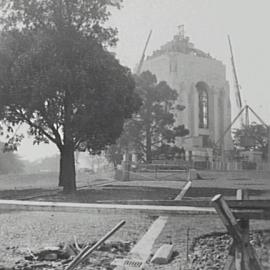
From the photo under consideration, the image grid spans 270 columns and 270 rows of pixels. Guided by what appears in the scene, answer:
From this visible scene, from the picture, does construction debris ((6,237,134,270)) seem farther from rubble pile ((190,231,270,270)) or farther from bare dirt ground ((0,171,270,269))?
rubble pile ((190,231,270,270))

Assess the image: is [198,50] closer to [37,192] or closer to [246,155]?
[246,155]

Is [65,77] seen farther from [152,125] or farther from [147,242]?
[147,242]

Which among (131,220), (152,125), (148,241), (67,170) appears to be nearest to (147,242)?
(148,241)

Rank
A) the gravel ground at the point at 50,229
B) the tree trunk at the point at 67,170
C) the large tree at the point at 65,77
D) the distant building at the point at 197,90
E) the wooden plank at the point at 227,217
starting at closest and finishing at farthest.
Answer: the wooden plank at the point at 227,217 < the gravel ground at the point at 50,229 < the distant building at the point at 197,90 < the tree trunk at the point at 67,170 < the large tree at the point at 65,77

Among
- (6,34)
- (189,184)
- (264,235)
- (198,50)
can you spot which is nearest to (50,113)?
(6,34)

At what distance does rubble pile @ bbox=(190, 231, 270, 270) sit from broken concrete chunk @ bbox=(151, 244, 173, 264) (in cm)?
13

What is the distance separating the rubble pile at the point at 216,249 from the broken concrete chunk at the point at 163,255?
13 centimetres

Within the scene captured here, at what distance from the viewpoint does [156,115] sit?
443 cm

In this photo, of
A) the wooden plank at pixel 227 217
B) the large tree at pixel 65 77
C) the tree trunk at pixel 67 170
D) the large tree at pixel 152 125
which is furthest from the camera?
the large tree at pixel 65 77

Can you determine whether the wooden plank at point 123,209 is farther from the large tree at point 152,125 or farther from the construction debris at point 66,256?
the large tree at point 152,125

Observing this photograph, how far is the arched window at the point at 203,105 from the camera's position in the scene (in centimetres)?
342

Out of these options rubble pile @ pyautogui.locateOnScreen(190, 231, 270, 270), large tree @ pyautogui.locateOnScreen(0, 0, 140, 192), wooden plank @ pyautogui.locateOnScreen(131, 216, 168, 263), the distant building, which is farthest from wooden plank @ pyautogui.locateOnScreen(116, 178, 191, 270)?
large tree @ pyautogui.locateOnScreen(0, 0, 140, 192)

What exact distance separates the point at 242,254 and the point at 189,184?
209 cm

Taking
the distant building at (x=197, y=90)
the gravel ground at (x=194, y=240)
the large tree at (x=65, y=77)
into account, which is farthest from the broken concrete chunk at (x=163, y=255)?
the large tree at (x=65, y=77)
